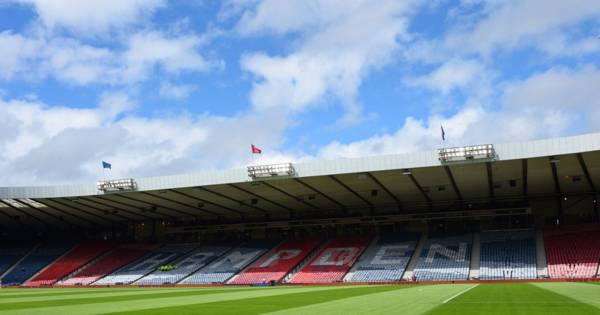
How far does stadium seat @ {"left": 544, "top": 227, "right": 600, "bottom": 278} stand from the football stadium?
0.15 m

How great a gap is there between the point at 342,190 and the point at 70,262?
32760mm

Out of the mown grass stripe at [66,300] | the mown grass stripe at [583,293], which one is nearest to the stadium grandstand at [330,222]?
the mown grass stripe at [583,293]

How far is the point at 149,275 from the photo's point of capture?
51625mm

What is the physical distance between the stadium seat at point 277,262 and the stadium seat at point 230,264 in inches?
42.0

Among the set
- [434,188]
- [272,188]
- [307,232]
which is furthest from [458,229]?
[272,188]

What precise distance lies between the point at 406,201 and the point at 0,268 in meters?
44.1

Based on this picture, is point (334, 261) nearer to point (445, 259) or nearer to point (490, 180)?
point (445, 259)

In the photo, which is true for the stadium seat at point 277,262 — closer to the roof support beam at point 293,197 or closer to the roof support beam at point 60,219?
the roof support beam at point 293,197

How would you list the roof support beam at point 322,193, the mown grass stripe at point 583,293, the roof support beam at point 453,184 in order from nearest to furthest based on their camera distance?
the mown grass stripe at point 583,293
the roof support beam at point 453,184
the roof support beam at point 322,193

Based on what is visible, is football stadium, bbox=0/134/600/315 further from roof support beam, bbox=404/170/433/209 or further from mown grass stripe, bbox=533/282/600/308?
mown grass stripe, bbox=533/282/600/308

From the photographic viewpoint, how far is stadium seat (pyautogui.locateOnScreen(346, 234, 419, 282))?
43969 millimetres

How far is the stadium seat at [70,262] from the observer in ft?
178

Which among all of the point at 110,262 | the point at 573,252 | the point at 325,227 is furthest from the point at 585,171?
the point at 110,262

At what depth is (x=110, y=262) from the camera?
58.0 m
